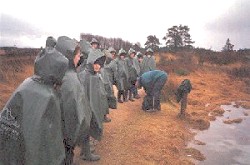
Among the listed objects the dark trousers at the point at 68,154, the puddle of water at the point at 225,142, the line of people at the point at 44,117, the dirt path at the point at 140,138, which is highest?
the line of people at the point at 44,117

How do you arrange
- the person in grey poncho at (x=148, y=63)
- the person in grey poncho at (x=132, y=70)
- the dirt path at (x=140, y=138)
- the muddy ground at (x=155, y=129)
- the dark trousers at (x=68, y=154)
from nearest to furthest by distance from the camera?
the dark trousers at (x=68, y=154) < the dirt path at (x=140, y=138) < the muddy ground at (x=155, y=129) < the person in grey poncho at (x=132, y=70) < the person in grey poncho at (x=148, y=63)

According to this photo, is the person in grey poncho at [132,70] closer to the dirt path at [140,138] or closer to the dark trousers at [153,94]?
the dirt path at [140,138]

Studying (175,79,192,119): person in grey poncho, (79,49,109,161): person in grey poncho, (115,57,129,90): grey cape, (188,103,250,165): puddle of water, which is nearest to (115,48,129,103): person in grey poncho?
(115,57,129,90): grey cape

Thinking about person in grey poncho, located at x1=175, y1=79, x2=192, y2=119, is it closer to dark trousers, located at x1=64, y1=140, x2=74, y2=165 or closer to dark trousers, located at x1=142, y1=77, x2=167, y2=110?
dark trousers, located at x1=142, y1=77, x2=167, y2=110

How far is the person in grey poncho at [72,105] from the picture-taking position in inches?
198

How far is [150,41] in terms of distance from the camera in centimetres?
5559

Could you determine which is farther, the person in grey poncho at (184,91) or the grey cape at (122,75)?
the grey cape at (122,75)

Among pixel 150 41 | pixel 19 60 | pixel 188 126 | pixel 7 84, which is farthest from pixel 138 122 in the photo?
pixel 150 41

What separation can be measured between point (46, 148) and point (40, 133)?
216 millimetres

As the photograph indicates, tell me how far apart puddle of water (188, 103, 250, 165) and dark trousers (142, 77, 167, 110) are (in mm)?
2061

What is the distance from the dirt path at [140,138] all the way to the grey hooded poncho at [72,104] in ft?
7.60

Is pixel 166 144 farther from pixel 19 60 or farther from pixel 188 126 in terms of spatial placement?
pixel 19 60

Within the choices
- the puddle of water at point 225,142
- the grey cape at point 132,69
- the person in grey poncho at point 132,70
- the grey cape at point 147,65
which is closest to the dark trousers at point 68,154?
the puddle of water at point 225,142

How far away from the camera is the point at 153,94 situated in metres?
13.1
